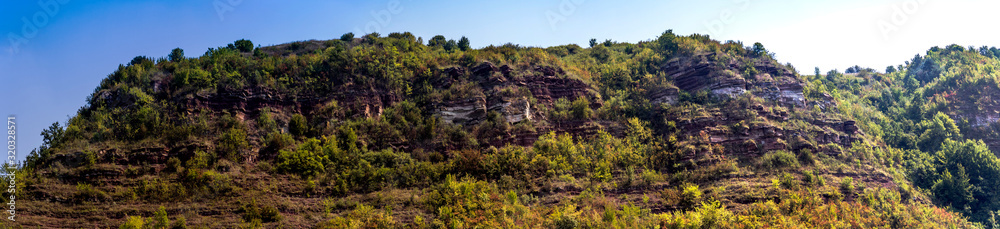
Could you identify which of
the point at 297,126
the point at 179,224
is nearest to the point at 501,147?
the point at 297,126

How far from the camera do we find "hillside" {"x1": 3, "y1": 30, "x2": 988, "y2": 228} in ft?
82.3

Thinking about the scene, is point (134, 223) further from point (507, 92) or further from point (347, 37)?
point (347, 37)

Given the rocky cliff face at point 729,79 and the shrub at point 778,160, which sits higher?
the rocky cliff face at point 729,79

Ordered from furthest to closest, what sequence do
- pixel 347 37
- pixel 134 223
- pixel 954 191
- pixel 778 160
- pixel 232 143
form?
pixel 347 37
pixel 954 191
pixel 778 160
pixel 232 143
pixel 134 223

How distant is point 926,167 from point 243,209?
1718 inches

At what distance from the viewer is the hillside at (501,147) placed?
25094 millimetres

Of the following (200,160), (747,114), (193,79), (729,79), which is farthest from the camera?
(729,79)

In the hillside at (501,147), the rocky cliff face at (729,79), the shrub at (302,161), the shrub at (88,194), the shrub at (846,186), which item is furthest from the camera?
the rocky cliff face at (729,79)

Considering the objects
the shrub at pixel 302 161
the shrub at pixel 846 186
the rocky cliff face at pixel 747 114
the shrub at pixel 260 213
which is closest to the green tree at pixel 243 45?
the shrub at pixel 302 161

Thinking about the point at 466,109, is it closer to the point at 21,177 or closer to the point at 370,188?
the point at 370,188

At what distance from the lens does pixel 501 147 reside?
105 feet

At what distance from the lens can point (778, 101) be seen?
122 feet

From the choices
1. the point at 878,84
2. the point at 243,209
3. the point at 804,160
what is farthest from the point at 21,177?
the point at 878,84

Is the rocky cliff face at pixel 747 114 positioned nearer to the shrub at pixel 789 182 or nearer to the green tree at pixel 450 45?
the shrub at pixel 789 182
